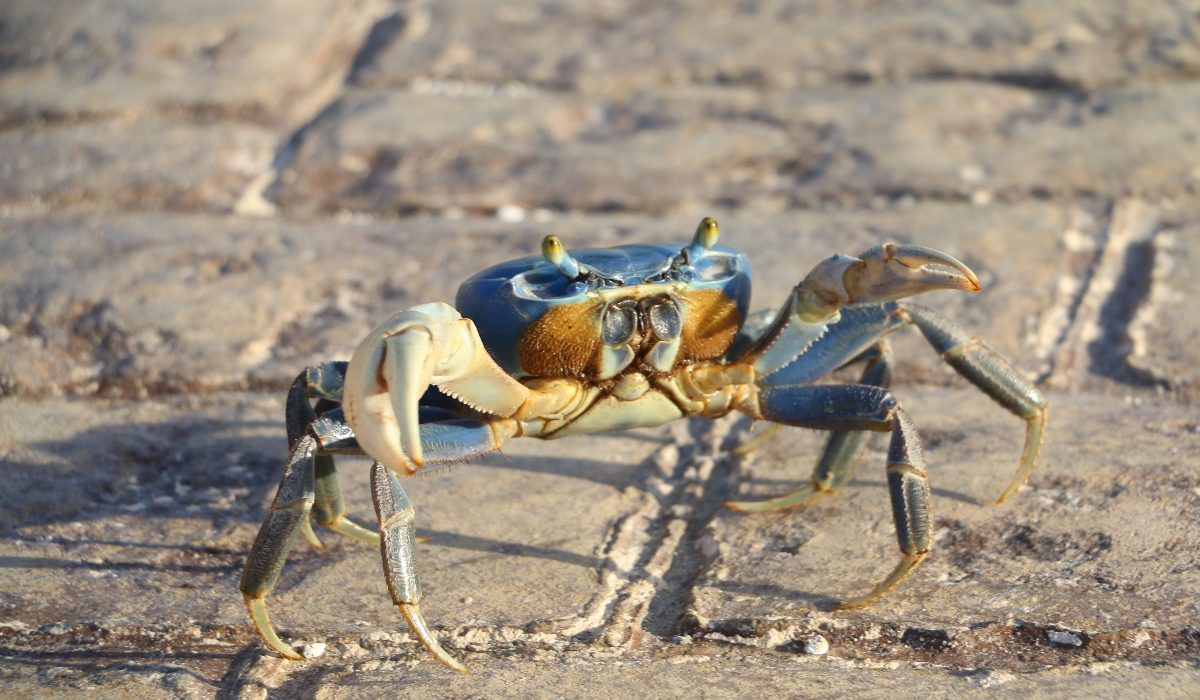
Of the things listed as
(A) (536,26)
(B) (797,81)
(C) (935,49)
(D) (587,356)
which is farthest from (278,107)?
(D) (587,356)

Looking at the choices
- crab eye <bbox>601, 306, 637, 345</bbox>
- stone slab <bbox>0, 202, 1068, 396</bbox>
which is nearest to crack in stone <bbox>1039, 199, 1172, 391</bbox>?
stone slab <bbox>0, 202, 1068, 396</bbox>

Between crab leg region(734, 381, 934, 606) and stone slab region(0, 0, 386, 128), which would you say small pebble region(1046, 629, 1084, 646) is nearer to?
crab leg region(734, 381, 934, 606)

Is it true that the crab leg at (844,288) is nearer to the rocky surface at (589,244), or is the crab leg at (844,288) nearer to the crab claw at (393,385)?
the rocky surface at (589,244)

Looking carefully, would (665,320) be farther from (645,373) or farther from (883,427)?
(883,427)

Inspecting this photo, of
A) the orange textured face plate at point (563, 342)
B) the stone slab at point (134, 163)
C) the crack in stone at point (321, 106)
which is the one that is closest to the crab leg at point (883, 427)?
the orange textured face plate at point (563, 342)

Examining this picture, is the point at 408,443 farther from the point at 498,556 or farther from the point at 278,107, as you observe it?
the point at 278,107
